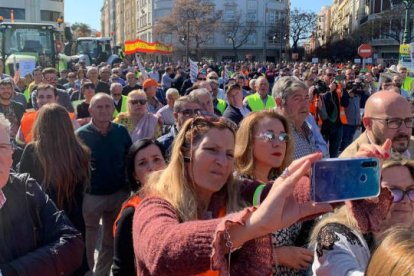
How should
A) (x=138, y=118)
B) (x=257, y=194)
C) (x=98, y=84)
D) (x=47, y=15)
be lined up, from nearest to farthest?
(x=257, y=194)
(x=138, y=118)
(x=98, y=84)
(x=47, y=15)

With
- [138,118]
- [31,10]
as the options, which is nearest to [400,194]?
[138,118]

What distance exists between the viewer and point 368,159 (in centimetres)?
137

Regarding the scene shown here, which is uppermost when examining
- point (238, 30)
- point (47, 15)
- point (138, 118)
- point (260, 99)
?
point (47, 15)

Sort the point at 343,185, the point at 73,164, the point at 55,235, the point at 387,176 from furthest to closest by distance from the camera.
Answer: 1. the point at 73,164
2. the point at 55,235
3. the point at 387,176
4. the point at 343,185

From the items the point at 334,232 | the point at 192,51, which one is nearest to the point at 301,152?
the point at 334,232

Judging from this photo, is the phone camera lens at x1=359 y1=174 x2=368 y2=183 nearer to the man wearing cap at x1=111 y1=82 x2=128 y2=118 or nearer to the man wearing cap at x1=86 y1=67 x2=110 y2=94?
the man wearing cap at x1=111 y1=82 x2=128 y2=118

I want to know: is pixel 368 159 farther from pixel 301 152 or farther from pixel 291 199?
pixel 301 152

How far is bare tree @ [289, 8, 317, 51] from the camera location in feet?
242

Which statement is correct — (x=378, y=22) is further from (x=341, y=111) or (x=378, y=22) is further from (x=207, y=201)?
(x=207, y=201)

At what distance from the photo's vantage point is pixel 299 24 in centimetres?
7481

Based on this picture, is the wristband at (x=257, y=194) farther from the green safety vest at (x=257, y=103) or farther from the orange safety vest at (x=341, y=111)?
the orange safety vest at (x=341, y=111)

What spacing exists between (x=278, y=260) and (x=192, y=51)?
63941 mm

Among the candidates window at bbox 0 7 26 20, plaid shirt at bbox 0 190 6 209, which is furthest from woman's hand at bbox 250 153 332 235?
window at bbox 0 7 26 20

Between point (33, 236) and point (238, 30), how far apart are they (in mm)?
75106
